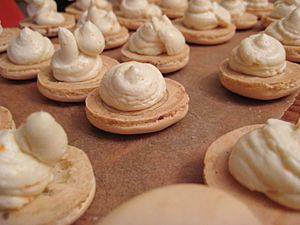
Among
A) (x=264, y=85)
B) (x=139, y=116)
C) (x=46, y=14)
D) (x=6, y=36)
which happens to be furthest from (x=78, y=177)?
(x=46, y=14)

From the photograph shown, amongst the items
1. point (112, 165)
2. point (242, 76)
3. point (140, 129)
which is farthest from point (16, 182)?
point (242, 76)


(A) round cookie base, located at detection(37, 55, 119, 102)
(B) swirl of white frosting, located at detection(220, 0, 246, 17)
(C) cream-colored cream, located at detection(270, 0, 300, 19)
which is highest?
(C) cream-colored cream, located at detection(270, 0, 300, 19)

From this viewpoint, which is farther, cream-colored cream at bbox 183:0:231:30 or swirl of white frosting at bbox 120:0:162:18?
swirl of white frosting at bbox 120:0:162:18

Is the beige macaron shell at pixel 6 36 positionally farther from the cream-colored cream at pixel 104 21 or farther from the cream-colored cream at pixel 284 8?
the cream-colored cream at pixel 284 8

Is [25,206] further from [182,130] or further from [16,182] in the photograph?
[182,130]

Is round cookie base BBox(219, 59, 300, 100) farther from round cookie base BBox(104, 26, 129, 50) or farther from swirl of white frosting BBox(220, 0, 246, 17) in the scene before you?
swirl of white frosting BBox(220, 0, 246, 17)

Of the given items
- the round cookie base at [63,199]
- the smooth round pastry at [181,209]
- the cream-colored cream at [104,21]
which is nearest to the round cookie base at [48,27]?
the cream-colored cream at [104,21]

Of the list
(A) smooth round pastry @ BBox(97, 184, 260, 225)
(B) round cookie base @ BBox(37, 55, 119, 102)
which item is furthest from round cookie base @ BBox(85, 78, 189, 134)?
(A) smooth round pastry @ BBox(97, 184, 260, 225)
